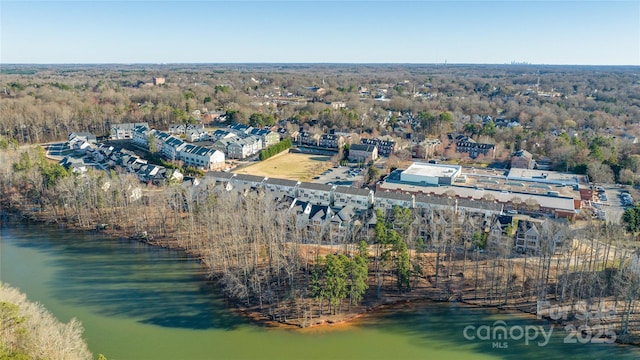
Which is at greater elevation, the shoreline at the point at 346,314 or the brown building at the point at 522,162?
the brown building at the point at 522,162

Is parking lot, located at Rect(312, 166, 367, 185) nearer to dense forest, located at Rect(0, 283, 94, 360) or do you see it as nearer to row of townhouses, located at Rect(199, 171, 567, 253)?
row of townhouses, located at Rect(199, 171, 567, 253)

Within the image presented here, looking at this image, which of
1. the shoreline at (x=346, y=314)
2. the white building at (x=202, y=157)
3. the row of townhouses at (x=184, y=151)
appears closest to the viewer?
the shoreline at (x=346, y=314)

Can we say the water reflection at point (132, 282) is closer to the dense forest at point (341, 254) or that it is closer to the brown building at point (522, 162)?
the dense forest at point (341, 254)

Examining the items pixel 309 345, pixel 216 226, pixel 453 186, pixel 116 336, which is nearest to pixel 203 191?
pixel 216 226

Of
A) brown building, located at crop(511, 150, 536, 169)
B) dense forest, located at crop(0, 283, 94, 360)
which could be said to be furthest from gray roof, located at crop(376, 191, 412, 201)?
dense forest, located at crop(0, 283, 94, 360)

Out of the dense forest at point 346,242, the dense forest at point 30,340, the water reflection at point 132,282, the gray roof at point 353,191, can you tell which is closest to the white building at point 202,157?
the dense forest at point 346,242

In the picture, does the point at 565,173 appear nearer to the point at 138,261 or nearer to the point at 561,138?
the point at 561,138

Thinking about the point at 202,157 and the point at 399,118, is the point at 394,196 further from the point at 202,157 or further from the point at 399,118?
the point at 399,118
